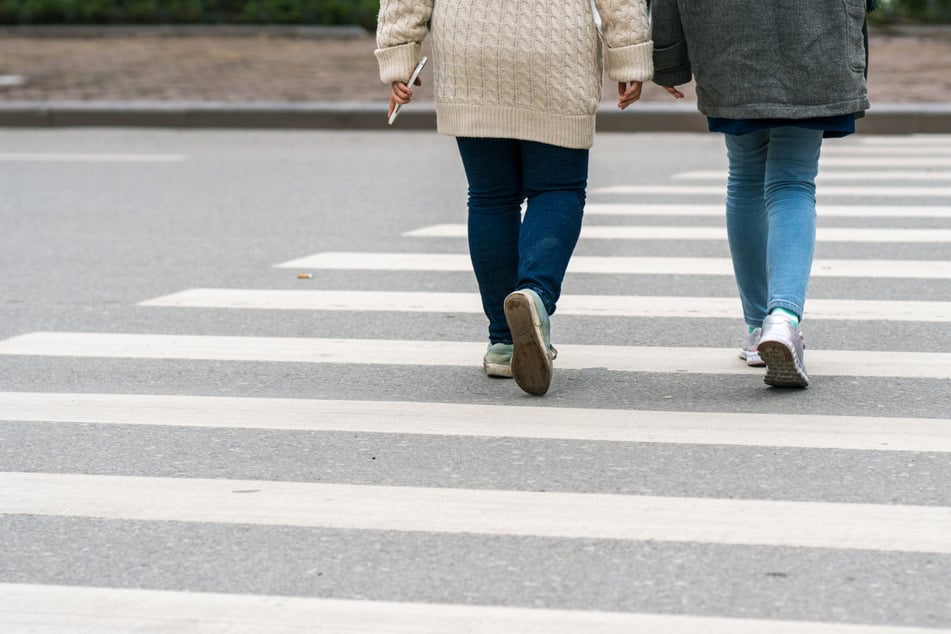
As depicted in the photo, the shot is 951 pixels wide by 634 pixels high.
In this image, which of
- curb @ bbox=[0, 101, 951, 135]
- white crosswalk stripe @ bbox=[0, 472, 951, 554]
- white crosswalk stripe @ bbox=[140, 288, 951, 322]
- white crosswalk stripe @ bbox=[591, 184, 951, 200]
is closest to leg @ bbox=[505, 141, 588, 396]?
white crosswalk stripe @ bbox=[0, 472, 951, 554]

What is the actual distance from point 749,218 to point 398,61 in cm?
108

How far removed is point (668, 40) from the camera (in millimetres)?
4504

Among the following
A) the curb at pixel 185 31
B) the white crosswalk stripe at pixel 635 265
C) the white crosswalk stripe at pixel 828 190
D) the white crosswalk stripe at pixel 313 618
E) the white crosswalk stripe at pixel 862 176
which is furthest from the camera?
the curb at pixel 185 31

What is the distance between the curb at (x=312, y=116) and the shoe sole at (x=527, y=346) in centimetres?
820

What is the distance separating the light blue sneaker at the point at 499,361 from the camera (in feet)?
15.4

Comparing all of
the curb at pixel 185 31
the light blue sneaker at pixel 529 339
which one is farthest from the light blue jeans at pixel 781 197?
the curb at pixel 185 31

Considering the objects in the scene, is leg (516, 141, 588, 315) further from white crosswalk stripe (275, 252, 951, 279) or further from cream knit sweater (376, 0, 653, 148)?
white crosswalk stripe (275, 252, 951, 279)

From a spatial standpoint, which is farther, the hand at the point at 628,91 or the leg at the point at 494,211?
the leg at the point at 494,211

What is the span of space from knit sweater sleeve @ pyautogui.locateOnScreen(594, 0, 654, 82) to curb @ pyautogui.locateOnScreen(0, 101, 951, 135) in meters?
8.03

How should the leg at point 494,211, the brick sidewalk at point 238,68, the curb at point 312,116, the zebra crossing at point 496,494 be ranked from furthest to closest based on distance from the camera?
the brick sidewalk at point 238,68 < the curb at point 312,116 < the leg at point 494,211 < the zebra crossing at point 496,494

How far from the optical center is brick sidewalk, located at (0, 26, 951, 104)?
47.8 feet

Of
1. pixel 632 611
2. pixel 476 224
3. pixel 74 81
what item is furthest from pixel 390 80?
pixel 74 81

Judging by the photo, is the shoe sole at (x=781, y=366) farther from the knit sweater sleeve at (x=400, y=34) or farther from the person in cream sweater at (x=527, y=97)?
the knit sweater sleeve at (x=400, y=34)

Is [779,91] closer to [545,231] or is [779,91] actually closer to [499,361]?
[545,231]
